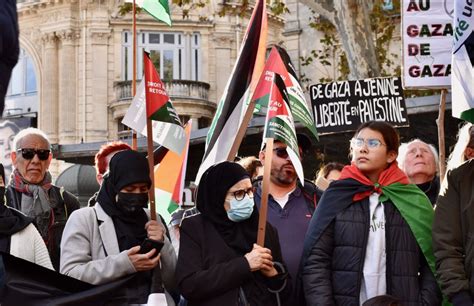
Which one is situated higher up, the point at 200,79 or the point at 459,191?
the point at 200,79

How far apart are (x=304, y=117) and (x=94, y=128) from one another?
3719 cm

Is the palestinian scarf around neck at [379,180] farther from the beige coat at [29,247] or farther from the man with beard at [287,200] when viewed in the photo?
the beige coat at [29,247]

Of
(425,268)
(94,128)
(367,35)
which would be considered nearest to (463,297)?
(425,268)

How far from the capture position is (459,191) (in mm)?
5742

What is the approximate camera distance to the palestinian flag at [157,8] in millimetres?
8477

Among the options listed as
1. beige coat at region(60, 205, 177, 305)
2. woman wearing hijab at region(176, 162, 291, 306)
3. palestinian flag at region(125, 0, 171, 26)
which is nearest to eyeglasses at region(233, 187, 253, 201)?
woman wearing hijab at region(176, 162, 291, 306)

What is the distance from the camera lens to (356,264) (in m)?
5.79

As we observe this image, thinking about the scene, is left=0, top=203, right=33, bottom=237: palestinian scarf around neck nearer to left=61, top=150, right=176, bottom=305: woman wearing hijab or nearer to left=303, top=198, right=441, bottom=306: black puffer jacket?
left=61, top=150, right=176, bottom=305: woman wearing hijab

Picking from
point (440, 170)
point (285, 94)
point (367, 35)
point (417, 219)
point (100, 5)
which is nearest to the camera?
point (417, 219)

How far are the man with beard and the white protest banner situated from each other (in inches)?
55.6

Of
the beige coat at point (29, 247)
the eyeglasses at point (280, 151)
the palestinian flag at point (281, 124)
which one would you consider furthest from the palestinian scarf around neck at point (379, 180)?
the beige coat at point (29, 247)

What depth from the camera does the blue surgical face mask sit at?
18.7ft

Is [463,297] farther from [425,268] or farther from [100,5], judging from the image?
[100,5]

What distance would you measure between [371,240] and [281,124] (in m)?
0.95
